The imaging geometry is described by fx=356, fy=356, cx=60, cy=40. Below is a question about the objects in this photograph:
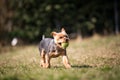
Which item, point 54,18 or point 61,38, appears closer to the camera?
point 61,38

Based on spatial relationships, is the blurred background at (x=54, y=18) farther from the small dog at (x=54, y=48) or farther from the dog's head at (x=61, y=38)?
the dog's head at (x=61, y=38)

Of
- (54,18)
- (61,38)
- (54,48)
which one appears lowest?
(54,48)

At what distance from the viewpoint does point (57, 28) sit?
29062mm

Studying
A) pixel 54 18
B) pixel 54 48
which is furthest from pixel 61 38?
pixel 54 18

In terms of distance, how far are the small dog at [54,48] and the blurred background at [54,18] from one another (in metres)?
15.5

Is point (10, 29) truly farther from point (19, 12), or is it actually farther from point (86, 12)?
point (86, 12)

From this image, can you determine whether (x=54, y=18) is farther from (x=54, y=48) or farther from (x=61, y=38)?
(x=61, y=38)

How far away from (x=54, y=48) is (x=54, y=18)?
18.2 m

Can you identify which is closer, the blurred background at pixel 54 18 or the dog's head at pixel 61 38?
the dog's head at pixel 61 38

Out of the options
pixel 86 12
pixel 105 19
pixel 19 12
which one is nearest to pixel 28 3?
pixel 19 12

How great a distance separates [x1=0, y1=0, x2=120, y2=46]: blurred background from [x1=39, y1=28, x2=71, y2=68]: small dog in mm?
15491

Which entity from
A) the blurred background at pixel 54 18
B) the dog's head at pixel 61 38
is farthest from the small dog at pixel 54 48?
the blurred background at pixel 54 18

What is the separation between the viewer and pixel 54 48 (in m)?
11.2

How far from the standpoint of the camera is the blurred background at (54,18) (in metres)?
28.6
